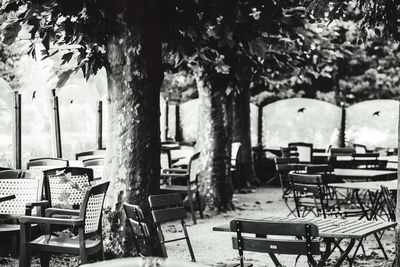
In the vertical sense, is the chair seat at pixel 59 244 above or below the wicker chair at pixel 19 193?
below

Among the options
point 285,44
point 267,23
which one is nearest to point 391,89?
point 285,44

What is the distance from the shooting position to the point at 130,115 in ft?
25.6

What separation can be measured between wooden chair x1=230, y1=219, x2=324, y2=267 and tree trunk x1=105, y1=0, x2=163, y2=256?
2.34 m

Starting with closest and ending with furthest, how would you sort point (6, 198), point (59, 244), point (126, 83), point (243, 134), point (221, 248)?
point (59, 244) → point (6, 198) → point (126, 83) → point (221, 248) → point (243, 134)

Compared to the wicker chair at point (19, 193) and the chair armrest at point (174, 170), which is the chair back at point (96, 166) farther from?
the chair armrest at point (174, 170)

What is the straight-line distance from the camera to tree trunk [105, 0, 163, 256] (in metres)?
7.73

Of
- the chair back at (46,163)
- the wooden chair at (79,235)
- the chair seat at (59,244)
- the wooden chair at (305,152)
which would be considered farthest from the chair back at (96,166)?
the wooden chair at (305,152)

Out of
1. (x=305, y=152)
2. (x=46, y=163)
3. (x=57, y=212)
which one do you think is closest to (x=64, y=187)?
(x=57, y=212)

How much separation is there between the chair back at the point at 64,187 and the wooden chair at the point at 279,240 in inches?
101

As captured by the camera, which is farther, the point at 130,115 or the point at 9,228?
the point at 130,115

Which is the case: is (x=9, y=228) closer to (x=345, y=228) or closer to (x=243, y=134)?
(x=345, y=228)

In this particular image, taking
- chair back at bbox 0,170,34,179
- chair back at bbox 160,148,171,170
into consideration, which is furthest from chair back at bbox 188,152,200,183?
chair back at bbox 0,170,34,179

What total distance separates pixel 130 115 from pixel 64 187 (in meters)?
1.03

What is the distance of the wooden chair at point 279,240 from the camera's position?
5.23 m
